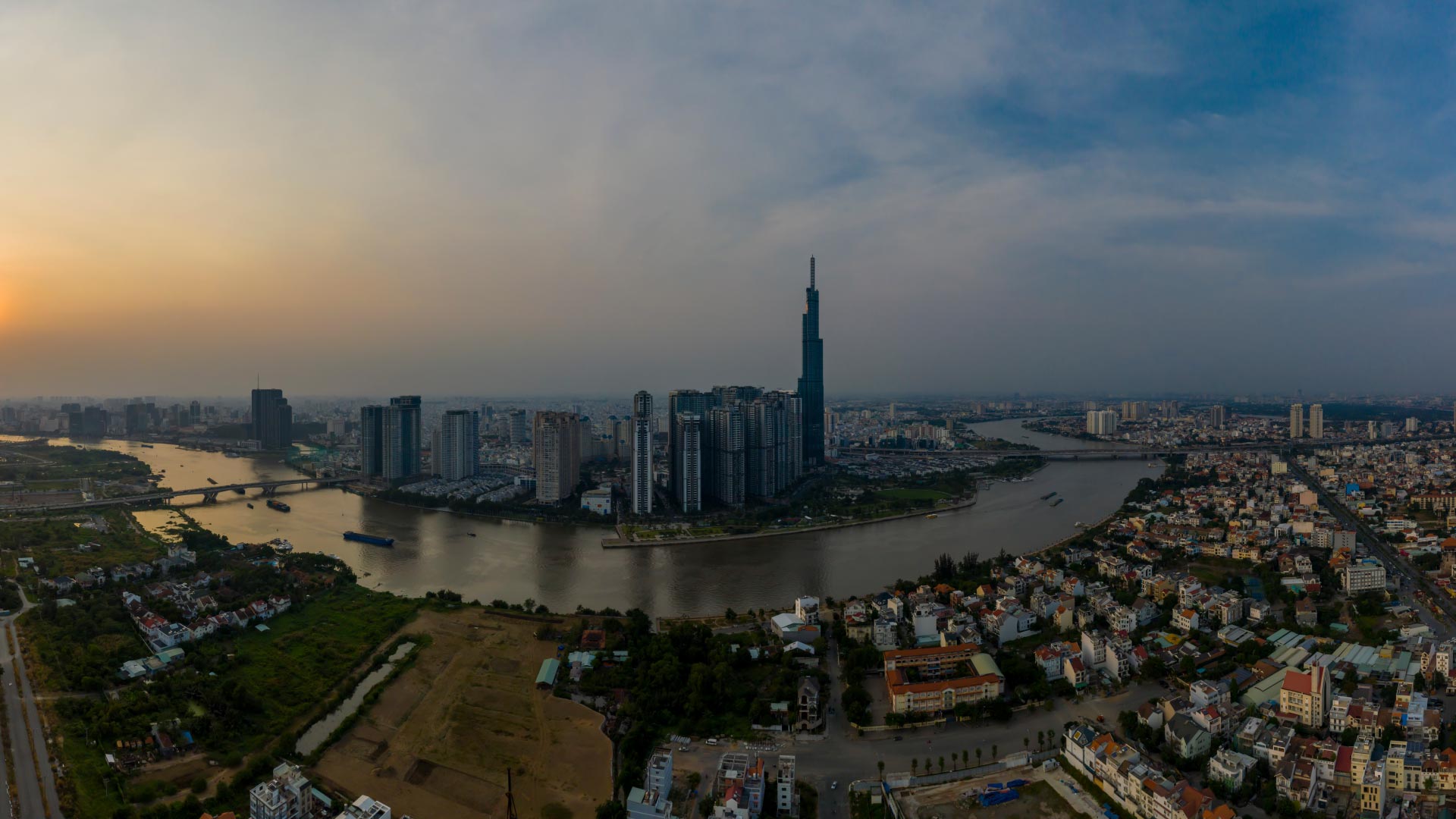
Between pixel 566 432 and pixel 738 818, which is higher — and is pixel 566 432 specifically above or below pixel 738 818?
above

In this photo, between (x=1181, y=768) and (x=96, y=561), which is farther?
(x=96, y=561)

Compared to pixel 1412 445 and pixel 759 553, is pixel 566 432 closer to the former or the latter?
pixel 759 553

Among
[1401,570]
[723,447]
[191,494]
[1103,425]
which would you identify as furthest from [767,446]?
[1103,425]

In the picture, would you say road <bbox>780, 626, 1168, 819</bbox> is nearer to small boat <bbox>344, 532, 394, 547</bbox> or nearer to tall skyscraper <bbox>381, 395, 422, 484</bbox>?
small boat <bbox>344, 532, 394, 547</bbox>

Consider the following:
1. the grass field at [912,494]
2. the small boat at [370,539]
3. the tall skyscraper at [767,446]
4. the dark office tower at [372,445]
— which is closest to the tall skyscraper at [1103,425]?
the grass field at [912,494]

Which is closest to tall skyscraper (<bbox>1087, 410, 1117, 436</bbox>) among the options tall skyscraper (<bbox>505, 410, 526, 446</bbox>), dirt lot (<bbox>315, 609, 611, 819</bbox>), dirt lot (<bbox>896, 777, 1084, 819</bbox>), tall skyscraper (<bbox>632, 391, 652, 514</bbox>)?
tall skyscraper (<bbox>505, 410, 526, 446</bbox>)

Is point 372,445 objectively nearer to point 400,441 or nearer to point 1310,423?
point 400,441

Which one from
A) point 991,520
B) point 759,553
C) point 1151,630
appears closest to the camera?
point 1151,630

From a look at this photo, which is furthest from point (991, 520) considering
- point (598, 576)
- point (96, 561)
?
point (96, 561)

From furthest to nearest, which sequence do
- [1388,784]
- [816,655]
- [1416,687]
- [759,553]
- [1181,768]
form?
[759,553] < [816,655] < [1416,687] < [1181,768] < [1388,784]
